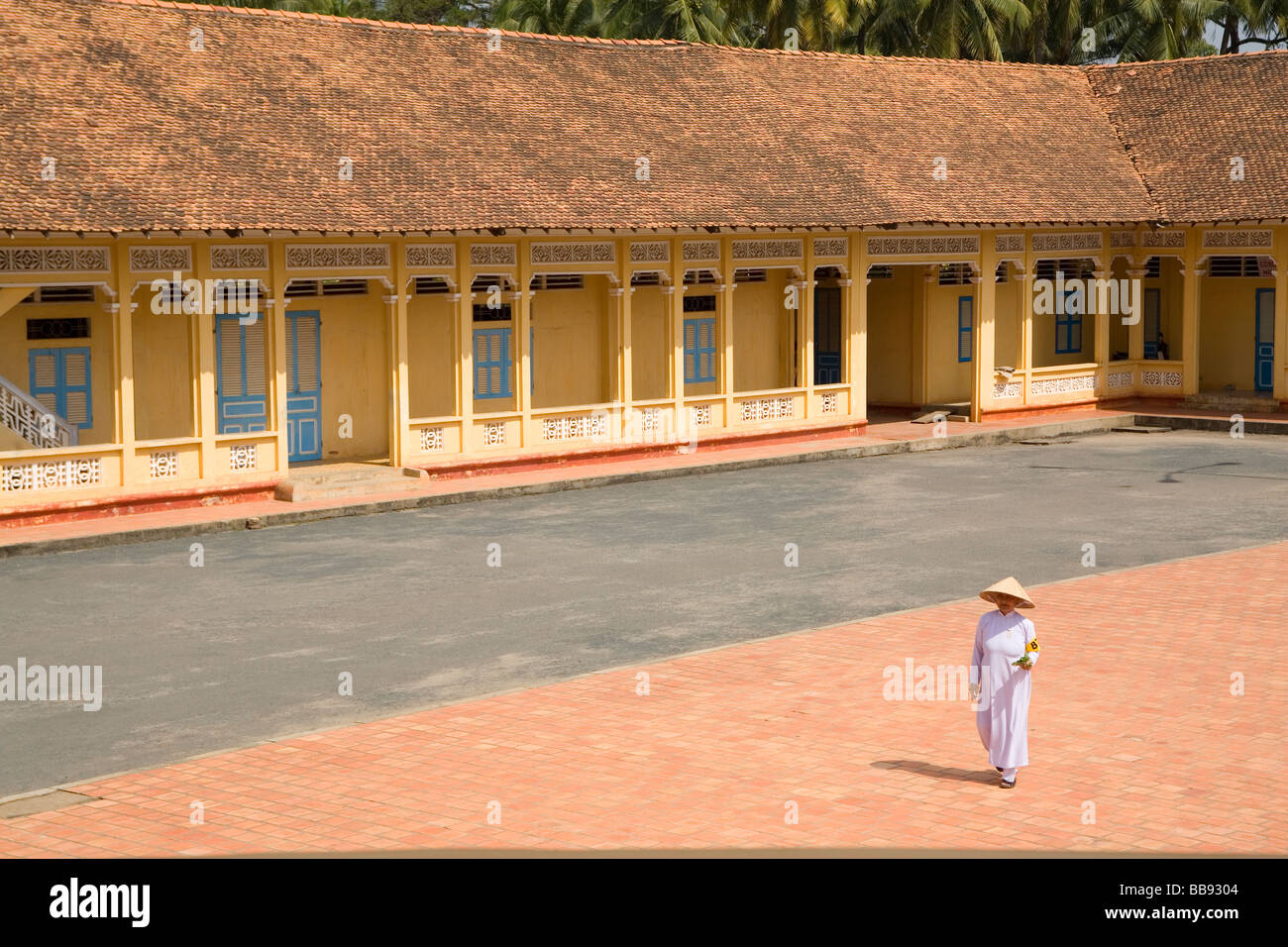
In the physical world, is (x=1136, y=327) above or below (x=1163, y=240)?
below

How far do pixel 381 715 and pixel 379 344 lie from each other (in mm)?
13428

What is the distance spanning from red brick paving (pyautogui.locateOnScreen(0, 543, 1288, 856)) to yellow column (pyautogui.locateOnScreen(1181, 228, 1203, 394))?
18797 millimetres

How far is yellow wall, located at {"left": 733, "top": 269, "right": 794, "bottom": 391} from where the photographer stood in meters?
28.5

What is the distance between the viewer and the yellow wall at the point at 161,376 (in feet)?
70.3

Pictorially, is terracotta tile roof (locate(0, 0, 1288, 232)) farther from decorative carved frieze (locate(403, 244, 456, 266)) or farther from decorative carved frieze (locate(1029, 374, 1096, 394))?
decorative carved frieze (locate(1029, 374, 1096, 394))

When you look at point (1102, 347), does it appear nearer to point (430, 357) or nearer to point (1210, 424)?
point (1210, 424)

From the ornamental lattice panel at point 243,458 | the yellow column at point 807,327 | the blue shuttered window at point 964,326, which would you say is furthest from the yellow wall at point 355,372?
the blue shuttered window at point 964,326

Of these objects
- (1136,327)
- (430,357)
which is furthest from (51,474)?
(1136,327)

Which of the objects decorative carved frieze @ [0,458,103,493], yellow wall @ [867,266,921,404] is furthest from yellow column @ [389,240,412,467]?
yellow wall @ [867,266,921,404]

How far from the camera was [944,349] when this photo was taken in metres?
31.1

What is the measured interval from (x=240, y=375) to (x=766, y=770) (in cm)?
1401

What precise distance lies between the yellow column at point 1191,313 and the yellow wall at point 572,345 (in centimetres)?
1086

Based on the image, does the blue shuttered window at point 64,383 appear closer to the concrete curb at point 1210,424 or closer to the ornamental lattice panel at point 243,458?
the ornamental lattice panel at point 243,458

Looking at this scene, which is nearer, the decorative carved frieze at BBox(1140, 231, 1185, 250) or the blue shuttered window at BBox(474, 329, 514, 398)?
the blue shuttered window at BBox(474, 329, 514, 398)
